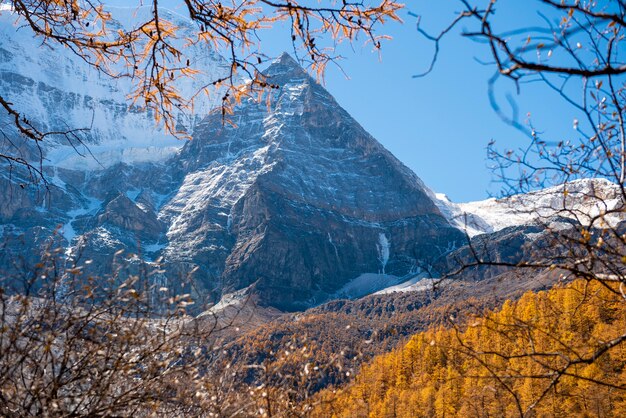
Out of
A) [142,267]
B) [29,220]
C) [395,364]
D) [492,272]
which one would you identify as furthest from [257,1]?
[29,220]

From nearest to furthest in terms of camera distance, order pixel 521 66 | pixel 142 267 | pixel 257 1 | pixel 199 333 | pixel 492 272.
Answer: pixel 521 66
pixel 257 1
pixel 199 333
pixel 142 267
pixel 492 272

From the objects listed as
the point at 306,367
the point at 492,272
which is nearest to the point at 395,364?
the point at 306,367

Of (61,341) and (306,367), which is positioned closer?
(61,341)

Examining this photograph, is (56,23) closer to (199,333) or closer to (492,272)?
(199,333)

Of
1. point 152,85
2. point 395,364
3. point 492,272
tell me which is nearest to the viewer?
point 152,85

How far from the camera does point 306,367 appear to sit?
4875 mm

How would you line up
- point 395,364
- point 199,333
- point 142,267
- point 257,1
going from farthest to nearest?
point 395,364 → point 142,267 → point 199,333 → point 257,1

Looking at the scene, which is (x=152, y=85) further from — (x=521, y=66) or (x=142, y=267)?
(x=521, y=66)

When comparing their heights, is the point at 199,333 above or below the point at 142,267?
below

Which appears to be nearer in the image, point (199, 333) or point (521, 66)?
point (521, 66)

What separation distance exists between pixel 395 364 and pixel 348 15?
67.9 meters

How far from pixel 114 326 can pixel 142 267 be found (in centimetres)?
96

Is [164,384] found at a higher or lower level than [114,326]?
lower

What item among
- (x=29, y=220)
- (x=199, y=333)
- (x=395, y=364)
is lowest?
(x=395, y=364)
